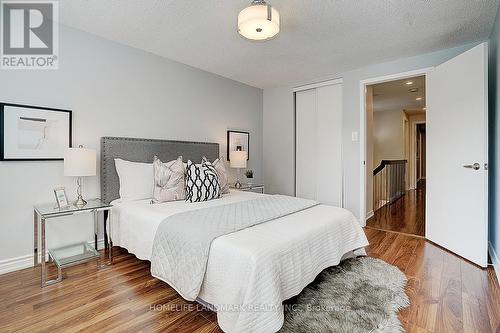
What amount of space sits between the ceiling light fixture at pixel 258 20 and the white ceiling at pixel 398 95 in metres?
3.28

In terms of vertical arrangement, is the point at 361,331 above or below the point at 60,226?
below

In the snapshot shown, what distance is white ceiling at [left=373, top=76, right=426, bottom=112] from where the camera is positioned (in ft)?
15.1

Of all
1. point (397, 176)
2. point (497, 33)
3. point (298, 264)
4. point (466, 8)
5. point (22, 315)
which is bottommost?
point (22, 315)

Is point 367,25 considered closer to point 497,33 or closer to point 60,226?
point 497,33

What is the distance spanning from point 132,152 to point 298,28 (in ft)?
7.45

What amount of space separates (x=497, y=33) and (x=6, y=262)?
193 inches

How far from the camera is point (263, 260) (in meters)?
1.40

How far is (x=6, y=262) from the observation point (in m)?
2.24

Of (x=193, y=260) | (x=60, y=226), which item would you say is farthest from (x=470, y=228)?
(x=60, y=226)

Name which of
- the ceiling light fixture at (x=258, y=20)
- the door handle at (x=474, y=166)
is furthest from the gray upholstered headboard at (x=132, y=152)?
the door handle at (x=474, y=166)

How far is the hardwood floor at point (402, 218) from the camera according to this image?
3639 millimetres

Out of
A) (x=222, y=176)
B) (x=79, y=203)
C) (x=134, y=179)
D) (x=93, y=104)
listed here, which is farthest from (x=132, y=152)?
(x=222, y=176)

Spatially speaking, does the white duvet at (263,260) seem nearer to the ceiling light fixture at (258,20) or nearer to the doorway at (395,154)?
the ceiling light fixture at (258,20)

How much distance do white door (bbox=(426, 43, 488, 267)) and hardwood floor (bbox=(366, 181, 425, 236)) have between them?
573mm
